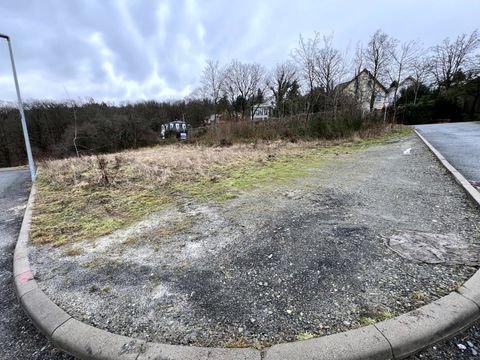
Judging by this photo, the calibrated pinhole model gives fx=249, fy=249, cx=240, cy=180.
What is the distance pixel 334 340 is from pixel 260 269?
0.83m

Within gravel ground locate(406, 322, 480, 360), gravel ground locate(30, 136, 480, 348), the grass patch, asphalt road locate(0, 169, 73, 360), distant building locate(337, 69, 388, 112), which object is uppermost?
distant building locate(337, 69, 388, 112)

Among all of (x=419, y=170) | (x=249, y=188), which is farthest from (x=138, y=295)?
(x=419, y=170)

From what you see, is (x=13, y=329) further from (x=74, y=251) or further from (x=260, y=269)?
(x=260, y=269)

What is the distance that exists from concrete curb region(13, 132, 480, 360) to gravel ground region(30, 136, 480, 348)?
8cm

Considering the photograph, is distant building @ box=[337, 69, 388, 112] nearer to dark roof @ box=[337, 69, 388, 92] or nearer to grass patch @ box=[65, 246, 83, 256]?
dark roof @ box=[337, 69, 388, 92]

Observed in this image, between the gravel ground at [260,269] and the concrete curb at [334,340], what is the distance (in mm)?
76

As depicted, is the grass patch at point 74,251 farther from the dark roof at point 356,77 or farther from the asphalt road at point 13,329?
the dark roof at point 356,77

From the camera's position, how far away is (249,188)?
194 inches

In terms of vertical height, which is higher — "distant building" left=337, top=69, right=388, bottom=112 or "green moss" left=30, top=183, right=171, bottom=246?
"distant building" left=337, top=69, right=388, bottom=112

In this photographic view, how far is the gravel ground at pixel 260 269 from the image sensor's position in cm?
162

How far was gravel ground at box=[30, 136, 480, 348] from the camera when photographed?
5.33 feet

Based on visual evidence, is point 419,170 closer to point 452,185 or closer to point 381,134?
point 452,185

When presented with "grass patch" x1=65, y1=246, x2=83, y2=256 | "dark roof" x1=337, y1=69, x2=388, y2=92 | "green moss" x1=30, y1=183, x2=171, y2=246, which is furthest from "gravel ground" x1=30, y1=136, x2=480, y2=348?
"dark roof" x1=337, y1=69, x2=388, y2=92

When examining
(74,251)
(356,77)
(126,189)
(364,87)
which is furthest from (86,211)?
(364,87)
